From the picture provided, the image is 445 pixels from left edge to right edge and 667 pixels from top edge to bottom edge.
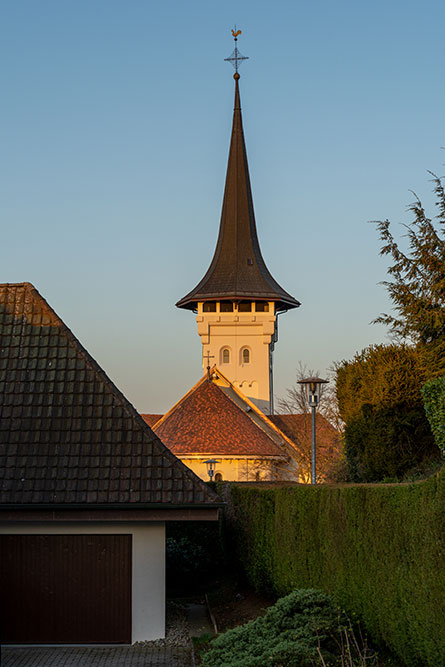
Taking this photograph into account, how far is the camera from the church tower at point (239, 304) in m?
74.1

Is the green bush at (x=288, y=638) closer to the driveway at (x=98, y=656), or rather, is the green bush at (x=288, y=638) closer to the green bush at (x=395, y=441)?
the driveway at (x=98, y=656)

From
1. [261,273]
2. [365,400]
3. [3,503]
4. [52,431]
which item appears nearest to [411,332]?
[365,400]

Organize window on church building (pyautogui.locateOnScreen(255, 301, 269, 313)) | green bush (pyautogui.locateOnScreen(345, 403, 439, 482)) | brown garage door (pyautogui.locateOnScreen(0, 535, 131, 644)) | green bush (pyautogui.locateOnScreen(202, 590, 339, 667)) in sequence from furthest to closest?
window on church building (pyautogui.locateOnScreen(255, 301, 269, 313)) → green bush (pyautogui.locateOnScreen(345, 403, 439, 482)) → brown garage door (pyautogui.locateOnScreen(0, 535, 131, 644)) → green bush (pyautogui.locateOnScreen(202, 590, 339, 667))

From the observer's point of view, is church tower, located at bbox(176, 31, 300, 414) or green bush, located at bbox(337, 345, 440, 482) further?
church tower, located at bbox(176, 31, 300, 414)

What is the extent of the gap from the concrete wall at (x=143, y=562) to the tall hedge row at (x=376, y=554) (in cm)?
231

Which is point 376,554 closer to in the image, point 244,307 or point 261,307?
point 244,307

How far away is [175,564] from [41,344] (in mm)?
8275

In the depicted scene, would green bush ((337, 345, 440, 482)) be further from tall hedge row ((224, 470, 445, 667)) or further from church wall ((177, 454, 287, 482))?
church wall ((177, 454, 287, 482))

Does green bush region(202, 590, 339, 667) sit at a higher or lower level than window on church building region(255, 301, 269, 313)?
lower

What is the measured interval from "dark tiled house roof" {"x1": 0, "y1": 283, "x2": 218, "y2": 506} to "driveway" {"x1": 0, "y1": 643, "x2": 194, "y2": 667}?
8.08 ft

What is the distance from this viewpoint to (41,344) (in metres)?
17.0

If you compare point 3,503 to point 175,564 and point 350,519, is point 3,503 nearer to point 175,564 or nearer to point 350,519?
point 350,519

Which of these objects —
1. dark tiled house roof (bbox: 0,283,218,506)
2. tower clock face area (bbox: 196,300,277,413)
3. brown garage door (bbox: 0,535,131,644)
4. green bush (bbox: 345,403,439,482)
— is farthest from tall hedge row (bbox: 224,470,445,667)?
tower clock face area (bbox: 196,300,277,413)

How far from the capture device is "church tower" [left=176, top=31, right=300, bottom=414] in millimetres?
74062
